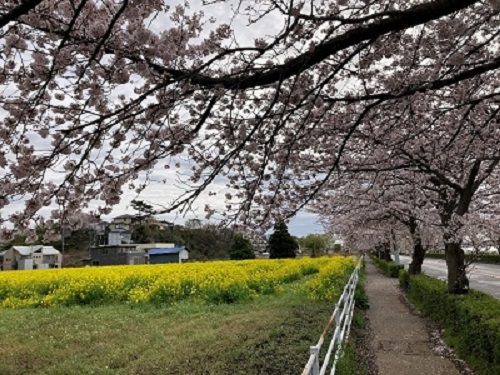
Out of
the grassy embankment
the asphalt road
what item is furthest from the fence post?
the asphalt road

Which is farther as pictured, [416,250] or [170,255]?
[170,255]

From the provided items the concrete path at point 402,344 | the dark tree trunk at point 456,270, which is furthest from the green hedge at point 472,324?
the concrete path at point 402,344

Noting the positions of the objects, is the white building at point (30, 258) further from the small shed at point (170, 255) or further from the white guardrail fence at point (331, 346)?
the white guardrail fence at point (331, 346)

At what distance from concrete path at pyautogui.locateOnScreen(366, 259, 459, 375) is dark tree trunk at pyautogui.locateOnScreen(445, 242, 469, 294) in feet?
4.11

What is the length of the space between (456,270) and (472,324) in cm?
325

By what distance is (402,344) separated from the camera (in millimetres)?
10391

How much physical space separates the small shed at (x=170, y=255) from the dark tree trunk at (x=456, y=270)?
41516mm

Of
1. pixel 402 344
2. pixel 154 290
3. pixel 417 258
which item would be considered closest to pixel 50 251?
pixel 154 290

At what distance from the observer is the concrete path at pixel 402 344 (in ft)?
27.2

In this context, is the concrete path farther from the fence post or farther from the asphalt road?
the fence post

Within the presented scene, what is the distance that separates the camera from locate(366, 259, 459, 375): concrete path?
8.29 m

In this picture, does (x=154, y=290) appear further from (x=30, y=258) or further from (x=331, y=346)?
(x=30, y=258)

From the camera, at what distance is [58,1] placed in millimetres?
3283

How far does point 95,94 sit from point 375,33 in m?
2.04
